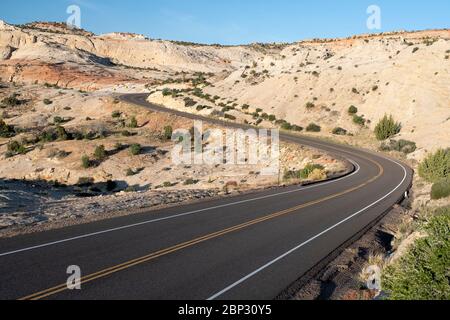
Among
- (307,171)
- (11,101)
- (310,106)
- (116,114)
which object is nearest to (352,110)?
(310,106)

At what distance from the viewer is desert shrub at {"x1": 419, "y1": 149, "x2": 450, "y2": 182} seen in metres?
30.6

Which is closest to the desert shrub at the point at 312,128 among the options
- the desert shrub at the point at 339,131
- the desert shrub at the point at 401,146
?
the desert shrub at the point at 339,131

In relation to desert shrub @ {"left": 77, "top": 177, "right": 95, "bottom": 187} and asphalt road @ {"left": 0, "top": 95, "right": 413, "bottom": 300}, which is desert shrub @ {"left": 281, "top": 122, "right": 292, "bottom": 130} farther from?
asphalt road @ {"left": 0, "top": 95, "right": 413, "bottom": 300}

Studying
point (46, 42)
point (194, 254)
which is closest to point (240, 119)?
point (194, 254)

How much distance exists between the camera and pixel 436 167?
31.3m

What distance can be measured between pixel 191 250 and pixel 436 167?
941 inches

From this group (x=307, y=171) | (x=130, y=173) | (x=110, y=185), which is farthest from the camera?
(x=130, y=173)

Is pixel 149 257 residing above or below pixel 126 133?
below

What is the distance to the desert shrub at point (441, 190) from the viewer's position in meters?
23.1

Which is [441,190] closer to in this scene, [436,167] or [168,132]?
[436,167]

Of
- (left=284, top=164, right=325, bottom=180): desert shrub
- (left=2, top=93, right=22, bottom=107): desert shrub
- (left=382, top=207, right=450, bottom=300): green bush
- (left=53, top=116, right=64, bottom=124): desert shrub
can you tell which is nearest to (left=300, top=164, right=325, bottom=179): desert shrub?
(left=284, top=164, right=325, bottom=180): desert shrub

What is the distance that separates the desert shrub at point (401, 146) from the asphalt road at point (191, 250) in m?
27.1

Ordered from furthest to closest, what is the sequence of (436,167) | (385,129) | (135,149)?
1. (385,129)
2. (135,149)
3. (436,167)

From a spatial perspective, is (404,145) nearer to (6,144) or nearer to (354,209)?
(354,209)
